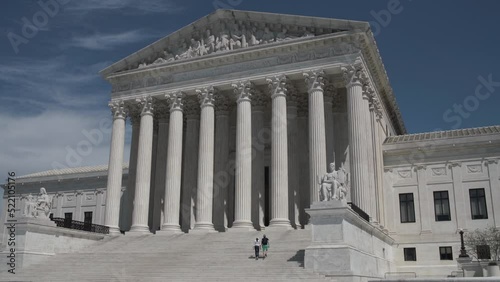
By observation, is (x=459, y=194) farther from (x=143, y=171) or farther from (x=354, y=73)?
(x=143, y=171)

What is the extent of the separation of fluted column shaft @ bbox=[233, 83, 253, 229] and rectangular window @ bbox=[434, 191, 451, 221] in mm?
15923

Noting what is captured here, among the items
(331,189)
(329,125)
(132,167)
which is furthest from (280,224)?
(132,167)

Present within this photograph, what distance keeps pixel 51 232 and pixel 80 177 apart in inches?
992

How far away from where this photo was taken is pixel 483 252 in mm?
37375

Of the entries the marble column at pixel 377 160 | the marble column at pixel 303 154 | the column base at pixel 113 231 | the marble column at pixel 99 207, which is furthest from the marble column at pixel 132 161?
the marble column at pixel 377 160

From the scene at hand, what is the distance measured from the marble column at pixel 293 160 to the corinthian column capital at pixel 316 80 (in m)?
2.51

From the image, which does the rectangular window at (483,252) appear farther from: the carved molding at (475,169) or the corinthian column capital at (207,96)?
the corinthian column capital at (207,96)

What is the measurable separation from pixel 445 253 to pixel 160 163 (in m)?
26.1

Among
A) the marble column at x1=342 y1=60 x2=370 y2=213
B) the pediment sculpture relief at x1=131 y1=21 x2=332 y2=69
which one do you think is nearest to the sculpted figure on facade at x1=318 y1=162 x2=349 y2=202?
the marble column at x1=342 y1=60 x2=370 y2=213

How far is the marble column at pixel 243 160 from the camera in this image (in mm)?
38162

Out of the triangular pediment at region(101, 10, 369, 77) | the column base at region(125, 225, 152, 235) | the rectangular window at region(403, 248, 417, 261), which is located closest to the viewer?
the triangular pediment at region(101, 10, 369, 77)

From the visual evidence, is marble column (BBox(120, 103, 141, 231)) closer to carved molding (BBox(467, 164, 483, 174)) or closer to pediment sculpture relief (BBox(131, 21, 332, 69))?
pediment sculpture relief (BBox(131, 21, 332, 69))

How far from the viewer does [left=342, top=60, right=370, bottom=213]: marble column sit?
35500 millimetres

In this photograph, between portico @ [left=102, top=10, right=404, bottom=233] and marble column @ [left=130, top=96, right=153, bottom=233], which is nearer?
portico @ [left=102, top=10, right=404, bottom=233]
